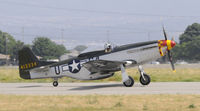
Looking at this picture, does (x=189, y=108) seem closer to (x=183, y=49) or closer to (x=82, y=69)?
(x=82, y=69)

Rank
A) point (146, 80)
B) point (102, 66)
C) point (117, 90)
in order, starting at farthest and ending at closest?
point (146, 80) → point (102, 66) → point (117, 90)

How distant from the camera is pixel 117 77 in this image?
27547mm

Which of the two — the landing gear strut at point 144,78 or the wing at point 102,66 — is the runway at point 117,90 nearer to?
the landing gear strut at point 144,78

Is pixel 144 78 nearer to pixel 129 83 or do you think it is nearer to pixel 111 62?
pixel 129 83

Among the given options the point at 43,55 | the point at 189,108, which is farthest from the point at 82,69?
the point at 43,55

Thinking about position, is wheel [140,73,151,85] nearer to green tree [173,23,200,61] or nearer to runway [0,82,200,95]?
runway [0,82,200,95]

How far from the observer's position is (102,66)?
20.6 meters

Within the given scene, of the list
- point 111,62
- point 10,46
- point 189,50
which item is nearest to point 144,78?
point 111,62

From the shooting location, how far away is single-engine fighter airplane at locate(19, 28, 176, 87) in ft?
66.1

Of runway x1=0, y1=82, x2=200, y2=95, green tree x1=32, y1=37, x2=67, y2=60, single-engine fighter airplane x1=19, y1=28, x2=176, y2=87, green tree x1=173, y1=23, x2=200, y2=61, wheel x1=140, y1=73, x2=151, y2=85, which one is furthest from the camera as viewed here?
green tree x1=32, y1=37, x2=67, y2=60

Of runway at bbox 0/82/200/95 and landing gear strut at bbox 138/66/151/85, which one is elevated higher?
landing gear strut at bbox 138/66/151/85

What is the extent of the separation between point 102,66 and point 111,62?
0.70 m

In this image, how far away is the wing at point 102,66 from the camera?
20.1 metres

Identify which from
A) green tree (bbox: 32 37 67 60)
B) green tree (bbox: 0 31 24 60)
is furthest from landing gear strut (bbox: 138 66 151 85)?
green tree (bbox: 0 31 24 60)
